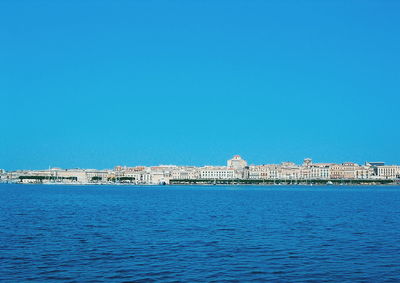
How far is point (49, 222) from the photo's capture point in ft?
97.0

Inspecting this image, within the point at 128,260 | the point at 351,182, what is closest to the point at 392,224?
the point at 128,260

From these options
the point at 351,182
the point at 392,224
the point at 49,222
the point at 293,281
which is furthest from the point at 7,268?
the point at 351,182

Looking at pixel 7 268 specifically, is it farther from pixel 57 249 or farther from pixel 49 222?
pixel 49 222

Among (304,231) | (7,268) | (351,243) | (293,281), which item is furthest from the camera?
(304,231)

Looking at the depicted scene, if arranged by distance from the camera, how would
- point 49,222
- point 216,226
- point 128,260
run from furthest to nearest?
point 49,222
point 216,226
point 128,260

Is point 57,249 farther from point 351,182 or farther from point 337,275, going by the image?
point 351,182

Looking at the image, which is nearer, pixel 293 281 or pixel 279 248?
pixel 293 281

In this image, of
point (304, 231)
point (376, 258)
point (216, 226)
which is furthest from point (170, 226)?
point (376, 258)

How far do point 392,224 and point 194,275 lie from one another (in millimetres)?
18406

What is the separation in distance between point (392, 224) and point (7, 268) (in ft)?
71.5

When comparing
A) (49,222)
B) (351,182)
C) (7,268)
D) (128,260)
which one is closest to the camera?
(7,268)

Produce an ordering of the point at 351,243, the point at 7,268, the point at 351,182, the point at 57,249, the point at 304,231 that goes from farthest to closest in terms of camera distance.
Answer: the point at 351,182
the point at 304,231
the point at 351,243
the point at 57,249
the point at 7,268

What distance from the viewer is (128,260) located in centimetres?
1733

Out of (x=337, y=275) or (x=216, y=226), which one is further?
(x=216, y=226)
